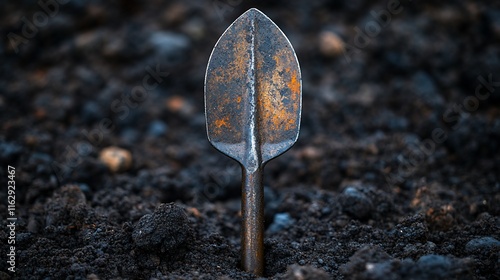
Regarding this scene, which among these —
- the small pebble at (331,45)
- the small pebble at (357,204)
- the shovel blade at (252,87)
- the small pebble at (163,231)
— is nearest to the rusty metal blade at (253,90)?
the shovel blade at (252,87)

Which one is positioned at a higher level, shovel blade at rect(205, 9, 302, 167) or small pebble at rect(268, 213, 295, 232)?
shovel blade at rect(205, 9, 302, 167)

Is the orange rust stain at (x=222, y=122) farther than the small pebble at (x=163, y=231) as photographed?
Yes

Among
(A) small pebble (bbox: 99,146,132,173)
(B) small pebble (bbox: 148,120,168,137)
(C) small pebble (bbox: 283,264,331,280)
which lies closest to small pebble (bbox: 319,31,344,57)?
(B) small pebble (bbox: 148,120,168,137)

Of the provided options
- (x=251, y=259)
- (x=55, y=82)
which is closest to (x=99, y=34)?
(x=55, y=82)

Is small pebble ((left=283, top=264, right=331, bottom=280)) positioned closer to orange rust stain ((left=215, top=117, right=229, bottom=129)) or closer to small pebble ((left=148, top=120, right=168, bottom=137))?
orange rust stain ((left=215, top=117, right=229, bottom=129))

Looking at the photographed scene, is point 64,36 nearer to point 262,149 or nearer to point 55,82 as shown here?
point 55,82

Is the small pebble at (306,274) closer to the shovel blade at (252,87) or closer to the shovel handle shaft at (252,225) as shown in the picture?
the shovel handle shaft at (252,225)
